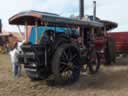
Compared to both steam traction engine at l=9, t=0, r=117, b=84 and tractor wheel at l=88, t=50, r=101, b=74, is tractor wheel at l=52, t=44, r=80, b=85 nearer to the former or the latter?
steam traction engine at l=9, t=0, r=117, b=84

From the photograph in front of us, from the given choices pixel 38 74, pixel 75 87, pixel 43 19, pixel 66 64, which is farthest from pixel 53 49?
pixel 75 87

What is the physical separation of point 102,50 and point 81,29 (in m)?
3.49

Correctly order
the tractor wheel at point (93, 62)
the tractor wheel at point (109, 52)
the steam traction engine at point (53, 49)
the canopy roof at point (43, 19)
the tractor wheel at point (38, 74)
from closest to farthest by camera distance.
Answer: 1. the canopy roof at point (43, 19)
2. the steam traction engine at point (53, 49)
3. the tractor wheel at point (38, 74)
4. the tractor wheel at point (93, 62)
5. the tractor wheel at point (109, 52)

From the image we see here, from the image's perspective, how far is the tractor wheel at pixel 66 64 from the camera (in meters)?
8.02

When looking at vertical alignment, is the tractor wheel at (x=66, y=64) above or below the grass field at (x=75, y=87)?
above

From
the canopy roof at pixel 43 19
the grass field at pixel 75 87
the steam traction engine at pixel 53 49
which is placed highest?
the canopy roof at pixel 43 19

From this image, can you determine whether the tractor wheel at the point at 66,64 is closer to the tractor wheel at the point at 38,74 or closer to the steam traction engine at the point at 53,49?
the steam traction engine at the point at 53,49

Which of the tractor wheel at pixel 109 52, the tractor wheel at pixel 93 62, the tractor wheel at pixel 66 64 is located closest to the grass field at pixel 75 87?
the tractor wheel at pixel 66 64

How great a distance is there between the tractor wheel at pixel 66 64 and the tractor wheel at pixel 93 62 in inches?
47.9

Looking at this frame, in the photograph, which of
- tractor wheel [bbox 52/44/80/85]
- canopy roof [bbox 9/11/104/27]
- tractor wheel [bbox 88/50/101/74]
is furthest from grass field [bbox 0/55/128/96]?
canopy roof [bbox 9/11/104/27]

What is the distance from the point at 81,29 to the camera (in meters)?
10.1

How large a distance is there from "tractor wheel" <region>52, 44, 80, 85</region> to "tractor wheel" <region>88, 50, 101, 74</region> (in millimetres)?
1217

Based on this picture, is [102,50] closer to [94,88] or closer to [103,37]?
[103,37]

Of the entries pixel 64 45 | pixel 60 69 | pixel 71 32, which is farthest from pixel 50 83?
pixel 71 32
